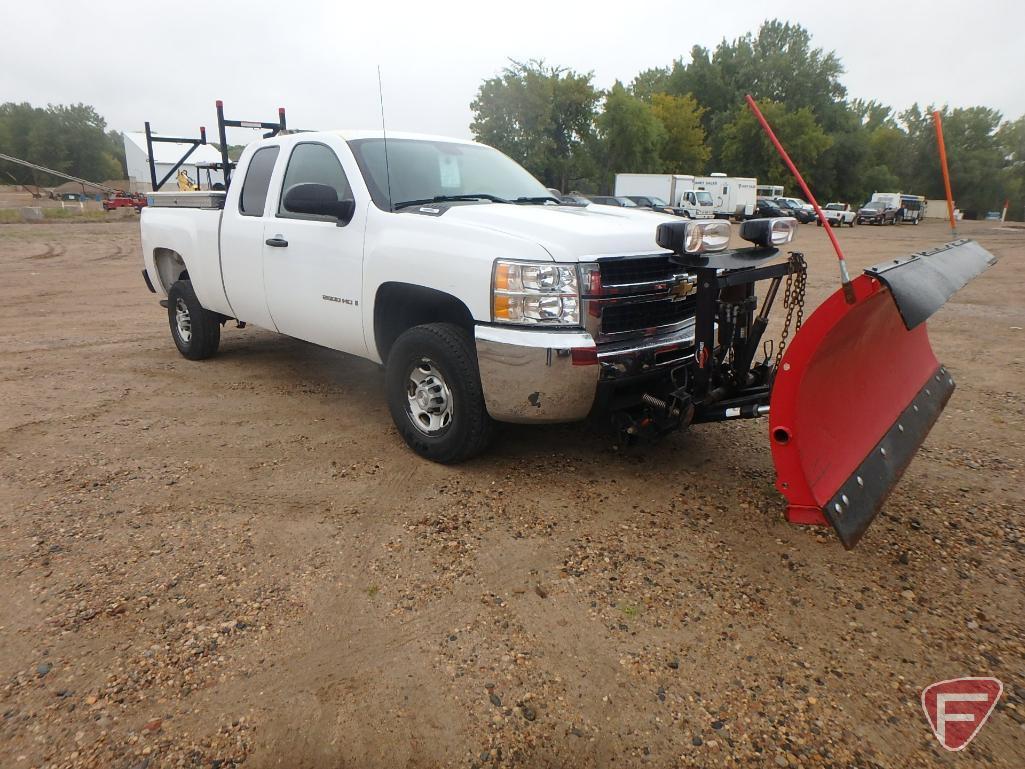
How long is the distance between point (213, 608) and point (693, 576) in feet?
6.80

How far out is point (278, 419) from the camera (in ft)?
17.0

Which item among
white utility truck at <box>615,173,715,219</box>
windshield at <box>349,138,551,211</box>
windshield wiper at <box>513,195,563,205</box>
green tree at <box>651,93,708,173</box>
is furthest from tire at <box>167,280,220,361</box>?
green tree at <box>651,93,708,173</box>

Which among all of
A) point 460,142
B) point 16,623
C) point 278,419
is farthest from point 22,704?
point 460,142

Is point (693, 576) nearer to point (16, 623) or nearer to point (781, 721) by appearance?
point (781, 721)

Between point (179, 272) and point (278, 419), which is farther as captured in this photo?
point (179, 272)

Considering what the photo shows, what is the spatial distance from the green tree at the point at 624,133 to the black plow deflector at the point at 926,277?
51101mm

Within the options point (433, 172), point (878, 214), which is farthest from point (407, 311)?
point (878, 214)

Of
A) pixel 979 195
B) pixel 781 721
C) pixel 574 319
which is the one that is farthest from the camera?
pixel 979 195

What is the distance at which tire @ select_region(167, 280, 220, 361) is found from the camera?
21.5ft

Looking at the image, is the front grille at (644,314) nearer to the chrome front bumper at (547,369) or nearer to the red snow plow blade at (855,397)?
the chrome front bumper at (547,369)

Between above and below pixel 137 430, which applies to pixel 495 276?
above

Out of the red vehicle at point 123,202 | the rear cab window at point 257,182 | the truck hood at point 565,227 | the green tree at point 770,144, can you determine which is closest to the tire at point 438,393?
the truck hood at point 565,227

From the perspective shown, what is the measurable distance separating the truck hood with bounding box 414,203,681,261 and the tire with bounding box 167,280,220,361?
3.53m

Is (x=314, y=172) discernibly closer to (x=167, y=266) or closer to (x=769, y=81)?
(x=167, y=266)
